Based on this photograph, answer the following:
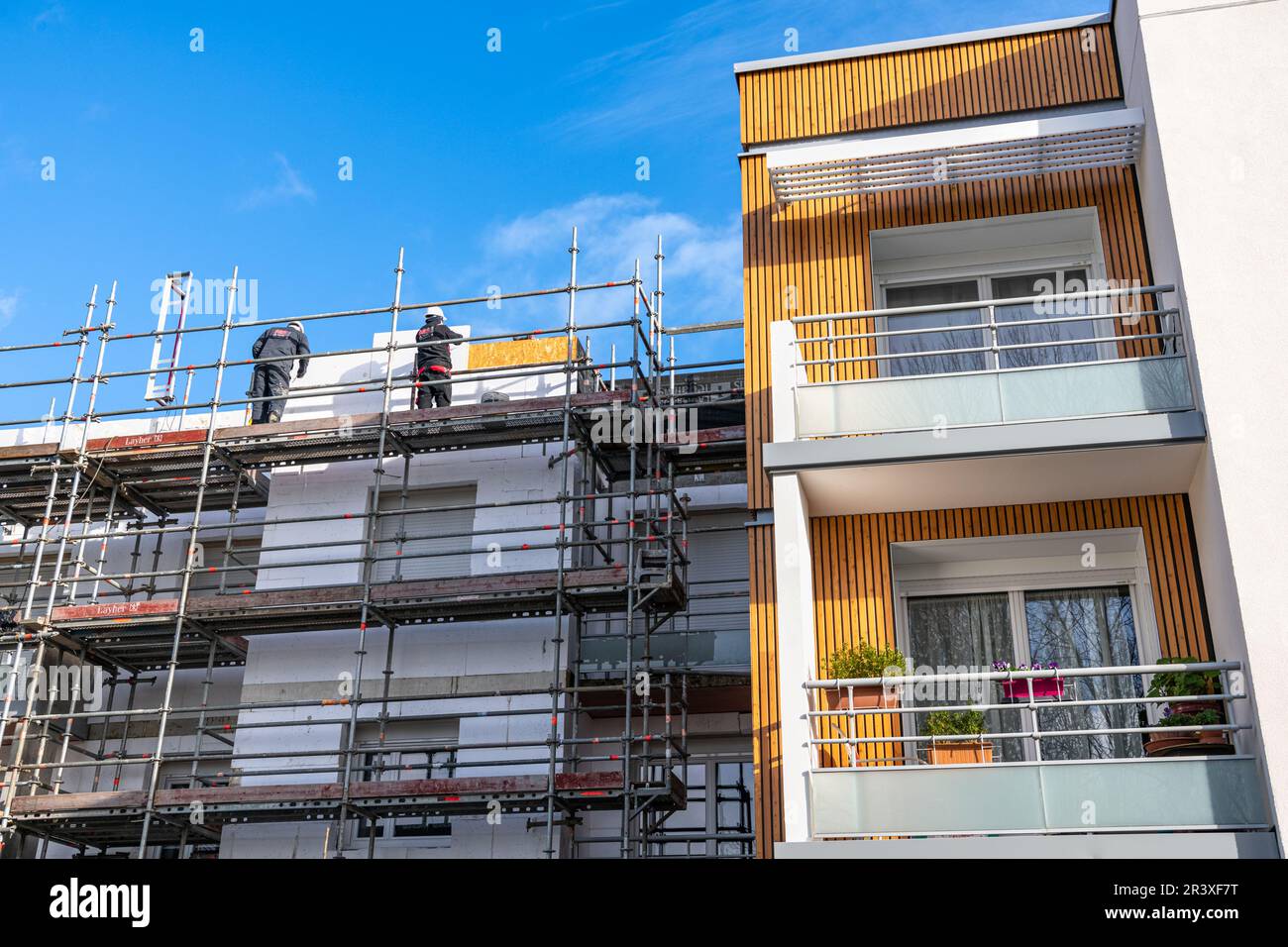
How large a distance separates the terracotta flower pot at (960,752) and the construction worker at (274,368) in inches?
444

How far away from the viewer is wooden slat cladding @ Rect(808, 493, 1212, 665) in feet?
39.4

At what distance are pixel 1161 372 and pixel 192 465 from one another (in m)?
12.6

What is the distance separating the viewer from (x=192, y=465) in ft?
61.3

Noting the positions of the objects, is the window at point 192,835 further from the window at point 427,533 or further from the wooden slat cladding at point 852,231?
the wooden slat cladding at point 852,231

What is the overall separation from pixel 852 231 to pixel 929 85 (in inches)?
74.3

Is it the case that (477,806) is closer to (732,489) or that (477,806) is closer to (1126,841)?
(732,489)

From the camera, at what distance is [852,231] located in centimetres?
1399

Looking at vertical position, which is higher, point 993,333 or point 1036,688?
point 993,333

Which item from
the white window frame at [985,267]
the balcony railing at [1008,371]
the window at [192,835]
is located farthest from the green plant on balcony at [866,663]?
the window at [192,835]

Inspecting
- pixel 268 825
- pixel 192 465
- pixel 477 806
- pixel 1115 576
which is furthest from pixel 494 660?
pixel 1115 576

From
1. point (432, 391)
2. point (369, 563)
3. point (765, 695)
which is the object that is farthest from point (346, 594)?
point (765, 695)

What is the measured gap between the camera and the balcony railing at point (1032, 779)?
10266mm

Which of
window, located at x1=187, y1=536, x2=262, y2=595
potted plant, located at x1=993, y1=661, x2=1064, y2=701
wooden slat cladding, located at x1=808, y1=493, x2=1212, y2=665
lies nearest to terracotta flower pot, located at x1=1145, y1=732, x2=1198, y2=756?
potted plant, located at x1=993, y1=661, x2=1064, y2=701

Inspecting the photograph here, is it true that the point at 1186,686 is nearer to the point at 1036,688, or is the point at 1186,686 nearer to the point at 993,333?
the point at 1036,688
